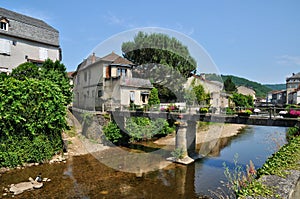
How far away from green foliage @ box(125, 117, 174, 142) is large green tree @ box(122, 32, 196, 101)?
10.4 feet

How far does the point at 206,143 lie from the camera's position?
2053cm

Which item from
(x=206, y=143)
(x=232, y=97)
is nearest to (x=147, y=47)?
(x=206, y=143)

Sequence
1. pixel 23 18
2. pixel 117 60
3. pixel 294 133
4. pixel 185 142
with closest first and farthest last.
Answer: pixel 294 133, pixel 185 142, pixel 23 18, pixel 117 60

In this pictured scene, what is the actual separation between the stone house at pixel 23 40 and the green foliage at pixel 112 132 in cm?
1136

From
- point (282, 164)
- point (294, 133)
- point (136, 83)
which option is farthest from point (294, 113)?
point (136, 83)

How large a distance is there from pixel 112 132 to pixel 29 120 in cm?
750

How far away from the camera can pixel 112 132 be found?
19562 mm

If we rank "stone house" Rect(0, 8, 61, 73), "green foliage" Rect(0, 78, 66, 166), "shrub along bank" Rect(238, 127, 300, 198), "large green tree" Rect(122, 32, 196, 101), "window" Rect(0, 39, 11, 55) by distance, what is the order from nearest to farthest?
"shrub along bank" Rect(238, 127, 300, 198) → "green foliage" Rect(0, 78, 66, 166) → "window" Rect(0, 39, 11, 55) → "stone house" Rect(0, 8, 61, 73) → "large green tree" Rect(122, 32, 196, 101)

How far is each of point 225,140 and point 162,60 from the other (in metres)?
11.4

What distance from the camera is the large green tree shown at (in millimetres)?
23719

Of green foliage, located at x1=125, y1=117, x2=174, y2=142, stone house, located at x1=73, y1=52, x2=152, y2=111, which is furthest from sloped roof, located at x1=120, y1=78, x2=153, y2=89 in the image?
green foliage, located at x1=125, y1=117, x2=174, y2=142

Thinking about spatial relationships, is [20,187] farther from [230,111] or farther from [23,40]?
[23,40]

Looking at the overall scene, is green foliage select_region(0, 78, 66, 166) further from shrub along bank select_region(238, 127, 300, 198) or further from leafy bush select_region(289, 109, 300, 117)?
leafy bush select_region(289, 109, 300, 117)

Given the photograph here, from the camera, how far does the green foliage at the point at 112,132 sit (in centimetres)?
1951
